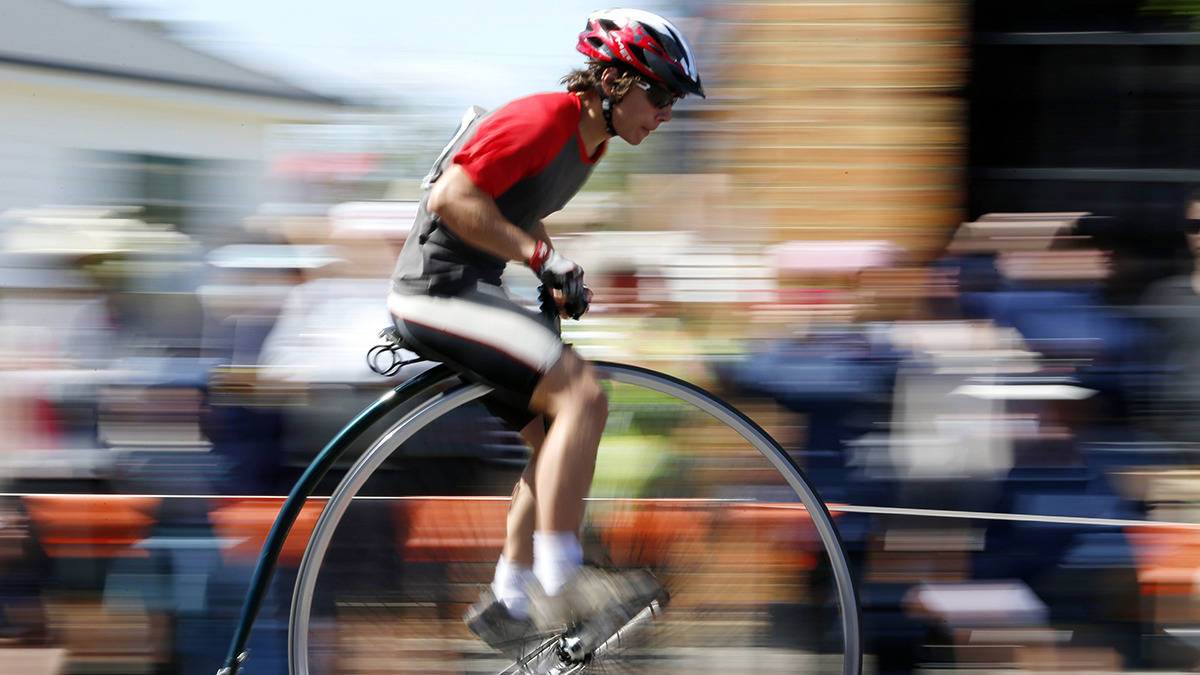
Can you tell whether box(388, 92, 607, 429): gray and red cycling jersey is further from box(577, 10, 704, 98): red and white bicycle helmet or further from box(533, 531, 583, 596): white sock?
box(533, 531, 583, 596): white sock

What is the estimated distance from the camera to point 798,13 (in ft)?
11.9

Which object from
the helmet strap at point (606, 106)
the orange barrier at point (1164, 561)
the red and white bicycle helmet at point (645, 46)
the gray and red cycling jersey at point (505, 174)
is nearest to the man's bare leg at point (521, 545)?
the gray and red cycling jersey at point (505, 174)

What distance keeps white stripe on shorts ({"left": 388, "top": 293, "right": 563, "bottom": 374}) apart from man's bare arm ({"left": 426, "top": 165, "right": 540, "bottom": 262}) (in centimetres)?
15

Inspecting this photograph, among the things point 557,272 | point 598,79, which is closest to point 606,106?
point 598,79

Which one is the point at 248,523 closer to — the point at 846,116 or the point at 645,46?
the point at 645,46

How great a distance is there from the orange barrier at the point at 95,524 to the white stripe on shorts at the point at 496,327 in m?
1.28

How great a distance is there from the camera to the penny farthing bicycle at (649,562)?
8.38ft

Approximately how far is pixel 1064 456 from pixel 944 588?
0.51 metres

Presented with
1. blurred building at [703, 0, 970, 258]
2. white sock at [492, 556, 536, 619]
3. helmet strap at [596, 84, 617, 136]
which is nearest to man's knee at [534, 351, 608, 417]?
white sock at [492, 556, 536, 619]

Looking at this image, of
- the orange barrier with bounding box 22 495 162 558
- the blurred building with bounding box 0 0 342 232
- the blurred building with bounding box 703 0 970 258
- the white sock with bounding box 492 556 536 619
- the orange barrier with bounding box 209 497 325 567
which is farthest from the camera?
the blurred building with bounding box 0 0 342 232

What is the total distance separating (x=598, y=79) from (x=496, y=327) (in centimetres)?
59

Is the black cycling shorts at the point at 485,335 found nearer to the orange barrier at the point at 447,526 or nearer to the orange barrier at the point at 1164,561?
the orange barrier at the point at 447,526

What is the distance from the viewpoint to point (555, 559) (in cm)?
224

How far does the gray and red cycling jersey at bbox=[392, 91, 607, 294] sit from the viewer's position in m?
2.13
